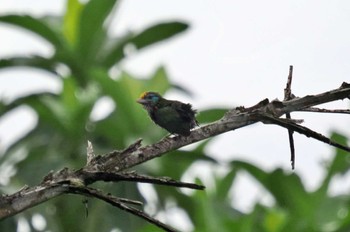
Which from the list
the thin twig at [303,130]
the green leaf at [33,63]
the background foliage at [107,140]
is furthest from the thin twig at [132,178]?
the green leaf at [33,63]

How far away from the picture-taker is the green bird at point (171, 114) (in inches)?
116

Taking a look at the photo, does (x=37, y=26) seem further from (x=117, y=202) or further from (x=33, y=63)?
(x=117, y=202)

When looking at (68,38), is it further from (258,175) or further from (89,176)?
(89,176)

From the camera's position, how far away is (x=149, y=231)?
8102 mm

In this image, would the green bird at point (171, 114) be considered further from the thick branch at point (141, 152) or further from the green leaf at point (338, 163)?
the green leaf at point (338, 163)

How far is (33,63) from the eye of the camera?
10.8m

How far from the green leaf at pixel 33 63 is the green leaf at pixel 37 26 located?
19cm

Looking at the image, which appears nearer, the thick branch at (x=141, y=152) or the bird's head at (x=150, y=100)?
the thick branch at (x=141, y=152)

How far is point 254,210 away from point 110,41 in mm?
2456

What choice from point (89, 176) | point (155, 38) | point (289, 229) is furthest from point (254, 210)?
point (89, 176)

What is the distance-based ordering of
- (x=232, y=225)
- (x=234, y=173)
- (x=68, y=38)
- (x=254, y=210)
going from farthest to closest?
(x=234, y=173)
(x=68, y=38)
(x=254, y=210)
(x=232, y=225)

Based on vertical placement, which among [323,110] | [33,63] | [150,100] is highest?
[33,63]

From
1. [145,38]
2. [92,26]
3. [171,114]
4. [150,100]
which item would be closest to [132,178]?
[171,114]

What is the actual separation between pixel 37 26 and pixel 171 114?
7.88m
